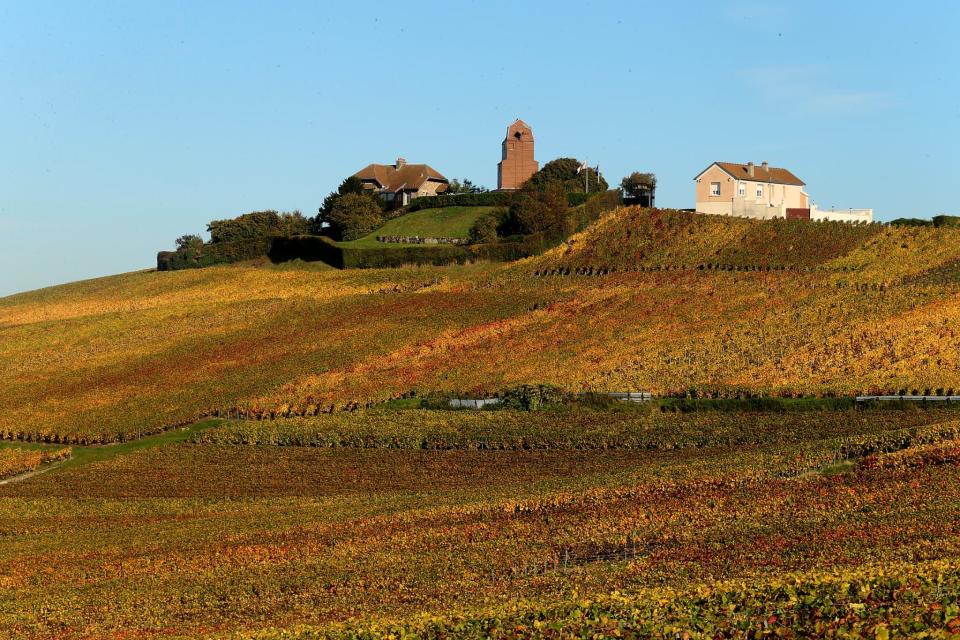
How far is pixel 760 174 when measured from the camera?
130 metres

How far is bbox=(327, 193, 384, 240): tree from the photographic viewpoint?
136 m

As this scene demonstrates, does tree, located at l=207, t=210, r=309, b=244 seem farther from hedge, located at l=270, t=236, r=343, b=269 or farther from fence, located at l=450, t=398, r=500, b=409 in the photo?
fence, located at l=450, t=398, r=500, b=409

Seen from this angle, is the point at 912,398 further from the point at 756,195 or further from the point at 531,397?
the point at 756,195

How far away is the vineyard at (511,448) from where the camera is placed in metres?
27.8

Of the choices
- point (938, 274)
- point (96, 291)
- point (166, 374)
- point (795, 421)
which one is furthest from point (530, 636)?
point (96, 291)

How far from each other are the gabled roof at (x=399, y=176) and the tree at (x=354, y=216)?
23454 millimetres

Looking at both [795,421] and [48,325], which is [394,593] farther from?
[48,325]

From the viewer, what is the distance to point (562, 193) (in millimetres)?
121125

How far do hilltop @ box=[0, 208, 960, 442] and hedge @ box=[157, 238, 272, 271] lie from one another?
622 inches

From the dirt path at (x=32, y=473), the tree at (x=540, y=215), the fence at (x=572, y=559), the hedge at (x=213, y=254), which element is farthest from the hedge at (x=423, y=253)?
the fence at (x=572, y=559)

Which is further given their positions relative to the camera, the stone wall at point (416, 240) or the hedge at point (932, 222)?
the stone wall at point (416, 240)

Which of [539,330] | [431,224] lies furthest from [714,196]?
[539,330]

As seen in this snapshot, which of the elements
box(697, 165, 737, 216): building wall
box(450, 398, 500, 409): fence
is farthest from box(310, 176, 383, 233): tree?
box(450, 398, 500, 409): fence

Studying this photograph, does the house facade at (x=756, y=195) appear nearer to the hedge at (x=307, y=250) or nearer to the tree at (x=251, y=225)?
the hedge at (x=307, y=250)
